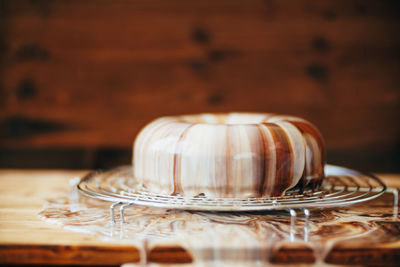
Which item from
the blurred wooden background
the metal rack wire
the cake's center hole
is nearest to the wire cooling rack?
the metal rack wire

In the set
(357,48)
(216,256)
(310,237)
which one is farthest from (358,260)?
(357,48)

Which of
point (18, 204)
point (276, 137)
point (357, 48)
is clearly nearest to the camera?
point (276, 137)

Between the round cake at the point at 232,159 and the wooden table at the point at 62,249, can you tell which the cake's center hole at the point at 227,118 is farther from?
the wooden table at the point at 62,249

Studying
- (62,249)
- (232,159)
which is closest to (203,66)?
(232,159)

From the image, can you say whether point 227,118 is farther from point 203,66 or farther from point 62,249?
point 203,66

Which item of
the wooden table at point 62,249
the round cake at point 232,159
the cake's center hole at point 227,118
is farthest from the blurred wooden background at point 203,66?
the wooden table at point 62,249

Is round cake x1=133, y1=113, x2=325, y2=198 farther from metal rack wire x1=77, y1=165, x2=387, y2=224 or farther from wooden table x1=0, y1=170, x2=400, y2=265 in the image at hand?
wooden table x1=0, y1=170, x2=400, y2=265

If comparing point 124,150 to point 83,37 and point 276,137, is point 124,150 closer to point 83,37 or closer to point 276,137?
point 83,37
